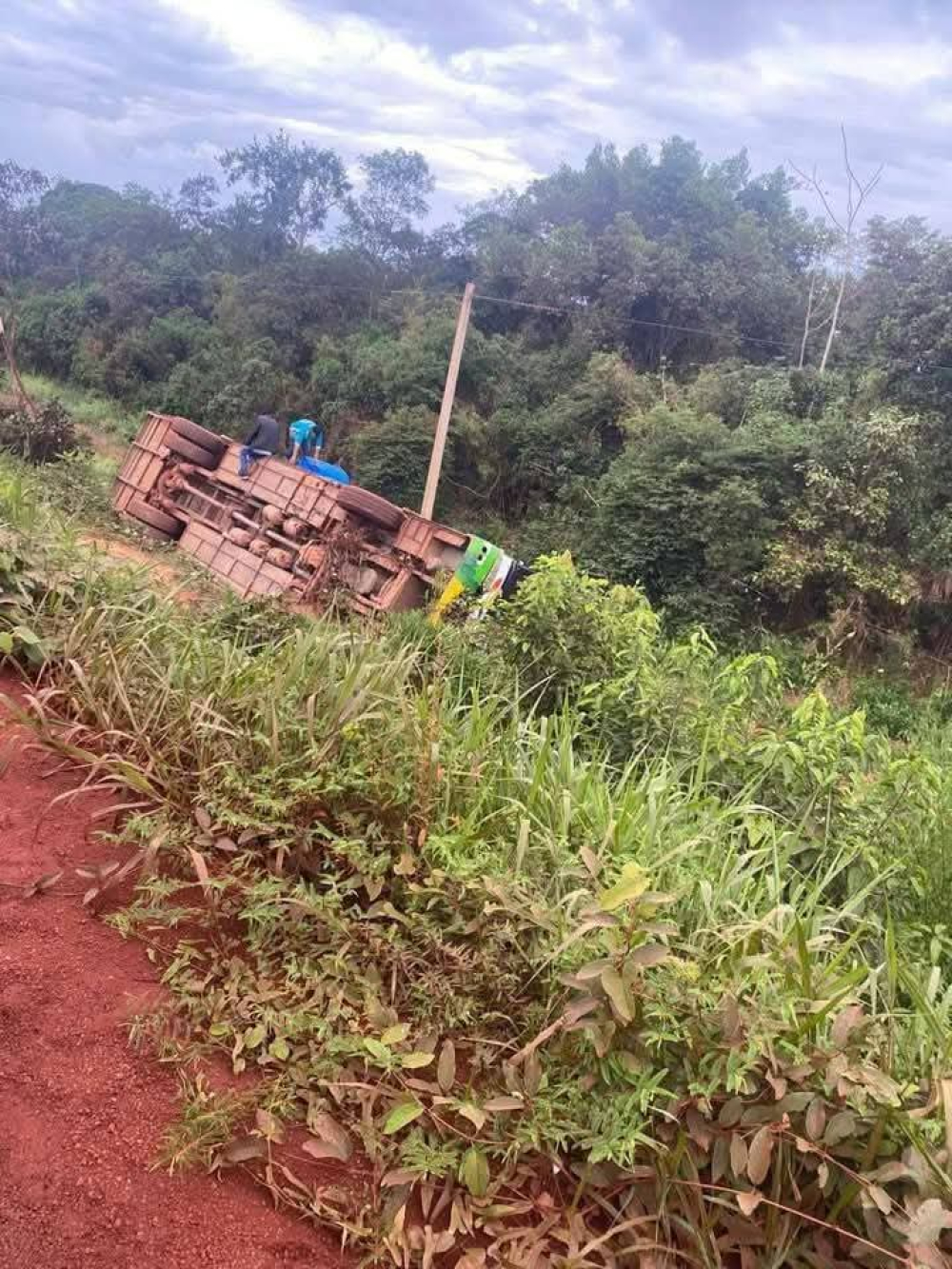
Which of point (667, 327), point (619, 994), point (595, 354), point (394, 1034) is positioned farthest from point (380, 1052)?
point (667, 327)

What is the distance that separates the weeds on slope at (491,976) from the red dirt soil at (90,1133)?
2.1 inches

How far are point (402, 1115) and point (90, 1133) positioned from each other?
1.52 feet

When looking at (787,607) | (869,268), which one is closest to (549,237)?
(869,268)

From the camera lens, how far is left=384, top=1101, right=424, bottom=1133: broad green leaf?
1.36 m

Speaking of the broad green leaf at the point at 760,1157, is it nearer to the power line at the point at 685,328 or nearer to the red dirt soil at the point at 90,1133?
the red dirt soil at the point at 90,1133

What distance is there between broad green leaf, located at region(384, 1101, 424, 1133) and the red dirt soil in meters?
0.17

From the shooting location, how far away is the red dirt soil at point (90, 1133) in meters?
1.21

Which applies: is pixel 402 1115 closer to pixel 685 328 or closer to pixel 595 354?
pixel 595 354

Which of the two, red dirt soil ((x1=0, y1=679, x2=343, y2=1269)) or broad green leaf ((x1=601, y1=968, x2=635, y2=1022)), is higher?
broad green leaf ((x1=601, y1=968, x2=635, y2=1022))

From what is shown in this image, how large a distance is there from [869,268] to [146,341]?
2318cm

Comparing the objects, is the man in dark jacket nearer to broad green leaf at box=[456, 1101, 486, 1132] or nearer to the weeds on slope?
the weeds on slope

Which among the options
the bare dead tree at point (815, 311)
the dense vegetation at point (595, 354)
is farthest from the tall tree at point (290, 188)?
the bare dead tree at point (815, 311)

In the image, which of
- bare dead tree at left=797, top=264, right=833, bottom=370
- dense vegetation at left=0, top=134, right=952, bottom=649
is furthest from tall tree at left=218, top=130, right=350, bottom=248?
bare dead tree at left=797, top=264, right=833, bottom=370

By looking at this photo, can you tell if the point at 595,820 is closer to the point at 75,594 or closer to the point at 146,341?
the point at 75,594
